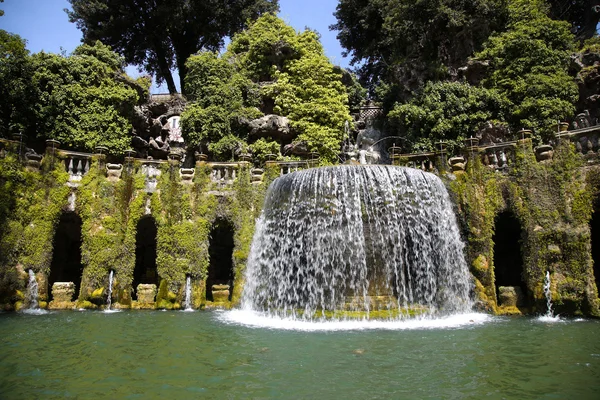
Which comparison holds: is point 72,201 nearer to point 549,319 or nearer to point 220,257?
point 220,257

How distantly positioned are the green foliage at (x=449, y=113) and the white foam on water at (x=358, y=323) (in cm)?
1137

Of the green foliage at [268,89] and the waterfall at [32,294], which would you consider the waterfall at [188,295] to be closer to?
the waterfall at [32,294]

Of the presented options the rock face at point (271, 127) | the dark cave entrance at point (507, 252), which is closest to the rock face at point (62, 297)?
the rock face at point (271, 127)

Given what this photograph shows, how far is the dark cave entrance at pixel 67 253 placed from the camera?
686 inches

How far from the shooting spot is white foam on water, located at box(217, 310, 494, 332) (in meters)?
9.79

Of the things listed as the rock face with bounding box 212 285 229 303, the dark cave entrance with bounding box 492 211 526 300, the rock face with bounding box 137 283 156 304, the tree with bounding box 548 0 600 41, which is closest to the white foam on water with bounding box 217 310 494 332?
the rock face with bounding box 212 285 229 303

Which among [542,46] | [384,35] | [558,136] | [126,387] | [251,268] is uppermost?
[384,35]

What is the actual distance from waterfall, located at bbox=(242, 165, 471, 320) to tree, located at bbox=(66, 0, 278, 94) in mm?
21122

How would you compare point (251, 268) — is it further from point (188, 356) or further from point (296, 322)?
point (188, 356)

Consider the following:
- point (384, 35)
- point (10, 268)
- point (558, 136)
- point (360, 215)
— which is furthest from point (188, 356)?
point (384, 35)

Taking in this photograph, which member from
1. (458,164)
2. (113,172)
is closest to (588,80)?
(458,164)

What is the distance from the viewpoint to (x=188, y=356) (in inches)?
273

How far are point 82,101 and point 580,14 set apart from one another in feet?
91.9

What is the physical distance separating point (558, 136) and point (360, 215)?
21.2ft
